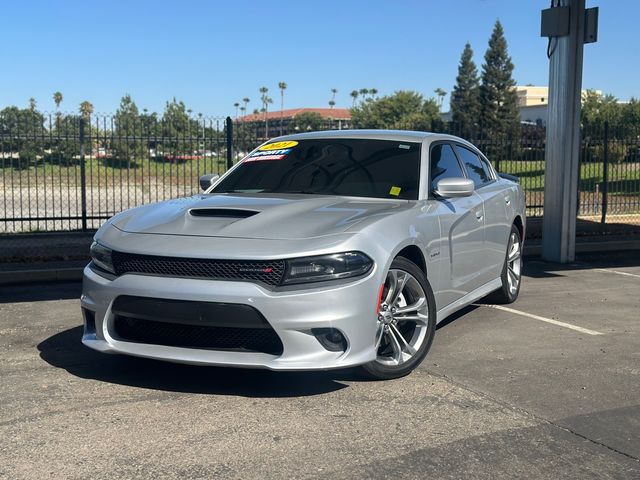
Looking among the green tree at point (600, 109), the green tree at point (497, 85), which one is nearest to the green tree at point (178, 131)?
the green tree at point (600, 109)

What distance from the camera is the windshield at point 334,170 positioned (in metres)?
5.56

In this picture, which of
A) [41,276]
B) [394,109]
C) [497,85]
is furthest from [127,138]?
[394,109]

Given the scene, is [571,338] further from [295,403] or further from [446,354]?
[295,403]

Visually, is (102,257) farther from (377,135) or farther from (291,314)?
(377,135)

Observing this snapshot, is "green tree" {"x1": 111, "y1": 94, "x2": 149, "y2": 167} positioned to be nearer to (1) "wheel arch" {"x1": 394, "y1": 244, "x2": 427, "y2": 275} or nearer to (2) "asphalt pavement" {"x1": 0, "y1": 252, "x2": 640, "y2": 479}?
(2) "asphalt pavement" {"x1": 0, "y1": 252, "x2": 640, "y2": 479}

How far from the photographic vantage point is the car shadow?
4586 millimetres

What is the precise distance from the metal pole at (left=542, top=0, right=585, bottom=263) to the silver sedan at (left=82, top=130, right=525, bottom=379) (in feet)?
18.4

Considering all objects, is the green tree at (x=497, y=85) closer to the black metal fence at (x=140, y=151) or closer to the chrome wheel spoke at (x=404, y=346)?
the black metal fence at (x=140, y=151)

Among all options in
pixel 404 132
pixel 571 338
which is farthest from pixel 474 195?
pixel 571 338

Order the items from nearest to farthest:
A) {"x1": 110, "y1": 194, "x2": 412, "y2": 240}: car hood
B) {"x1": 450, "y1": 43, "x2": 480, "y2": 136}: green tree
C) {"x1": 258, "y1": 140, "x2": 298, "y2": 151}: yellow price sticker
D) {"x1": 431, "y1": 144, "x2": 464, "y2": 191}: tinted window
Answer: {"x1": 110, "y1": 194, "x2": 412, "y2": 240}: car hood, {"x1": 431, "y1": 144, "x2": 464, "y2": 191}: tinted window, {"x1": 258, "y1": 140, "x2": 298, "y2": 151}: yellow price sticker, {"x1": 450, "y1": 43, "x2": 480, "y2": 136}: green tree

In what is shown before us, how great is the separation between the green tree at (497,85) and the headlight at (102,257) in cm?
10641

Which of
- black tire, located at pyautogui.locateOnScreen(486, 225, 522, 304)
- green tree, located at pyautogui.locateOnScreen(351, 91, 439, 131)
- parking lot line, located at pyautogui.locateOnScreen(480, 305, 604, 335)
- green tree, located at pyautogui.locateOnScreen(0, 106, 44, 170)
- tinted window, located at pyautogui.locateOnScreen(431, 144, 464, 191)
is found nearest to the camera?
tinted window, located at pyautogui.locateOnScreen(431, 144, 464, 191)

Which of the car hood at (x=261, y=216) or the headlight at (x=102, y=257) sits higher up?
the car hood at (x=261, y=216)

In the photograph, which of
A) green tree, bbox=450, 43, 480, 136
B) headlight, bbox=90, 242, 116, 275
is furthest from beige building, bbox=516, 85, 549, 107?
headlight, bbox=90, 242, 116, 275
